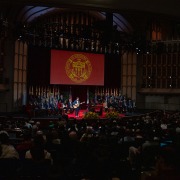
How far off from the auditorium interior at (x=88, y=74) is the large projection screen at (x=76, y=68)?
75 mm

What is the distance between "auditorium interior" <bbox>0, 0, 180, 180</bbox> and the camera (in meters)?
7.21

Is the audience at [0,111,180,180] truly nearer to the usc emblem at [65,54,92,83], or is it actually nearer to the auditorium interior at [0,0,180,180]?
the auditorium interior at [0,0,180,180]

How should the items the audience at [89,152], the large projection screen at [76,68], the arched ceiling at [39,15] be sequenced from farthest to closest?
1. the large projection screen at [76,68]
2. the arched ceiling at [39,15]
3. the audience at [89,152]

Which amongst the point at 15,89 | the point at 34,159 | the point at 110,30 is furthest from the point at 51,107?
the point at 34,159

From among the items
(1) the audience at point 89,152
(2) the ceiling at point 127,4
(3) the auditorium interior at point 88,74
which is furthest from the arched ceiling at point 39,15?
(1) the audience at point 89,152

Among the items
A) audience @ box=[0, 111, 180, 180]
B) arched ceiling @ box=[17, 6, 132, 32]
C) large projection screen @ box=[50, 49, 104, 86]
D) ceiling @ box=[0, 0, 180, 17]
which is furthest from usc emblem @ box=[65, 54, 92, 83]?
ceiling @ box=[0, 0, 180, 17]

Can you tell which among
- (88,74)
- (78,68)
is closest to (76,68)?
(78,68)

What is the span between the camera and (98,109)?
902 inches

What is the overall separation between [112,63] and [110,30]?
11.8m

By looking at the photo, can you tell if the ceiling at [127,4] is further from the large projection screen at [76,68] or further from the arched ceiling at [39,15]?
the large projection screen at [76,68]

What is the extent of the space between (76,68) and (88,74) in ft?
4.05

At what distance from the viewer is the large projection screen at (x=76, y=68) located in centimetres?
2469

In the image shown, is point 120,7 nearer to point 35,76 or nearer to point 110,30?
point 110,30

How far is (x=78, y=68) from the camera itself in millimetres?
25875
